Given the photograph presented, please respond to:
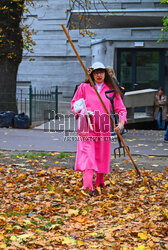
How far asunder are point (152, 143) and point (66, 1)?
15.0 m

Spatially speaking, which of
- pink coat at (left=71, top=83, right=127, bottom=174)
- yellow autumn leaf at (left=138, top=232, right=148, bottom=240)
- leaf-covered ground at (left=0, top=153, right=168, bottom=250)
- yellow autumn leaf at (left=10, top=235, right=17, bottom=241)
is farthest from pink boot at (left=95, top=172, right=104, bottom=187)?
yellow autumn leaf at (left=10, top=235, right=17, bottom=241)

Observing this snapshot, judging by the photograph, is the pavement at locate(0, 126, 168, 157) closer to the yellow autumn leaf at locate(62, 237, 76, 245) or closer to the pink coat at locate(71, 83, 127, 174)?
the pink coat at locate(71, 83, 127, 174)

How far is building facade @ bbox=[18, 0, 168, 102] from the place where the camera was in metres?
21.3

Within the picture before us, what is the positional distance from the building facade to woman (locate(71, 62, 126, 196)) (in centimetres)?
1249

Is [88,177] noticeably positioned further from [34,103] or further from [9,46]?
[34,103]

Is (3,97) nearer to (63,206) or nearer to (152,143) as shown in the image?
(152,143)

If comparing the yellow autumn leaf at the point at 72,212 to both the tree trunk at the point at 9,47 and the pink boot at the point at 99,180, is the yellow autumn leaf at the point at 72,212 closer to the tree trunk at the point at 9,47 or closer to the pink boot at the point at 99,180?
the pink boot at the point at 99,180

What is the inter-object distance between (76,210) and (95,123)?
4.27 ft

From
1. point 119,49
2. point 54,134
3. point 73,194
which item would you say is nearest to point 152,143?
point 54,134

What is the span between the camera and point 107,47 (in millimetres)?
22594

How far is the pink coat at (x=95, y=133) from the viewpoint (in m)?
6.77

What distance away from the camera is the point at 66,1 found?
2616 cm

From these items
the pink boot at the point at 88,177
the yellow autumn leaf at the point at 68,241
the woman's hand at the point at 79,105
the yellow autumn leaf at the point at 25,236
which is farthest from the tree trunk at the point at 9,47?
the yellow autumn leaf at the point at 68,241

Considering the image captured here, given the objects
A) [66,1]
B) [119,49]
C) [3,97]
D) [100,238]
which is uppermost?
[66,1]
